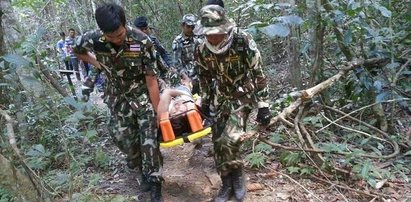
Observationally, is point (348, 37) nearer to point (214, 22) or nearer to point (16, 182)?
point (214, 22)

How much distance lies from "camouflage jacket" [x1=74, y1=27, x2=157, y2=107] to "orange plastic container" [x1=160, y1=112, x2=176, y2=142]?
0.23 meters

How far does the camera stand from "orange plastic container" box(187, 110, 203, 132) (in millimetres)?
4168

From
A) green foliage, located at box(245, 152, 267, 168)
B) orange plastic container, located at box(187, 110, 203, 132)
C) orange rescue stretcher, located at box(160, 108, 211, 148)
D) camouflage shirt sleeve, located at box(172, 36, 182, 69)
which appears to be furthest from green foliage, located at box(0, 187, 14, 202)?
camouflage shirt sleeve, located at box(172, 36, 182, 69)

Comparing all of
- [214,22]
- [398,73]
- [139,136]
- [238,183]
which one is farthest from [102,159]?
[398,73]

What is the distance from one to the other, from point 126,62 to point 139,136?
2.47 feet

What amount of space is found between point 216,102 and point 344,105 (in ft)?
7.14

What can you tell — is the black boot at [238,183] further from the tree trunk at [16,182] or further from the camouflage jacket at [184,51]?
the camouflage jacket at [184,51]

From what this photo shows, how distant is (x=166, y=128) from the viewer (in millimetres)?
4070

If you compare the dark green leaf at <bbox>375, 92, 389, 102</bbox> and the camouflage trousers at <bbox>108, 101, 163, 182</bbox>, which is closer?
the camouflage trousers at <bbox>108, 101, 163, 182</bbox>

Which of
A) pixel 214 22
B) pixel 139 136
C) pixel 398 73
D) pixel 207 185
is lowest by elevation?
pixel 207 185

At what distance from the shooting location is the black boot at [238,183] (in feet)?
13.4

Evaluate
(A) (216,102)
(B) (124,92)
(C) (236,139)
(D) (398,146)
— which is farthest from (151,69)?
(D) (398,146)

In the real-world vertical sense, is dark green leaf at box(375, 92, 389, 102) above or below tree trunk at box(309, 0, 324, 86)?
below

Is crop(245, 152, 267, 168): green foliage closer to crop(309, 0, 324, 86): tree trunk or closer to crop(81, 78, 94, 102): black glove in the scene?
crop(309, 0, 324, 86): tree trunk
